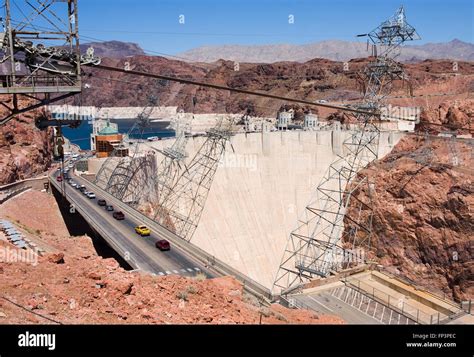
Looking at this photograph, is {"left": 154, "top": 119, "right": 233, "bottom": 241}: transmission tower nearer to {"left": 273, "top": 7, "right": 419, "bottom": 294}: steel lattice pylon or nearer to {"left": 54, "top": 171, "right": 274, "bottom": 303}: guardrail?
{"left": 54, "top": 171, "right": 274, "bottom": 303}: guardrail

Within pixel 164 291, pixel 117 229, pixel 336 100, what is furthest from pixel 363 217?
pixel 336 100

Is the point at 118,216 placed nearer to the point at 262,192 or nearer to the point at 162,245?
the point at 162,245

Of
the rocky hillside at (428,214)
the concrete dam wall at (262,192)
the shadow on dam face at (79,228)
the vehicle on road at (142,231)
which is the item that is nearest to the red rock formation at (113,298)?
the shadow on dam face at (79,228)

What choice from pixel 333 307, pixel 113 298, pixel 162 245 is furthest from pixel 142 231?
pixel 113 298

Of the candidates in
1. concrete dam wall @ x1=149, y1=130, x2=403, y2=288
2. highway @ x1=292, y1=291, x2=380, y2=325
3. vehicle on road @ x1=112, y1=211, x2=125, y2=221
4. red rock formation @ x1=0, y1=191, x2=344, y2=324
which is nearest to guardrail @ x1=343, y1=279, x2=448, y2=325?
highway @ x1=292, y1=291, x2=380, y2=325

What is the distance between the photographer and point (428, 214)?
4919 cm

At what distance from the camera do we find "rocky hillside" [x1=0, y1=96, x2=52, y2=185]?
48.7m

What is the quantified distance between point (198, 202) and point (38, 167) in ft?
71.5

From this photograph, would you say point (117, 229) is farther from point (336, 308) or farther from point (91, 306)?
point (91, 306)

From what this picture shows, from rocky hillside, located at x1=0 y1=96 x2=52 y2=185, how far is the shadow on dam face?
19.4 ft

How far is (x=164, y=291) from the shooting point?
1381cm
